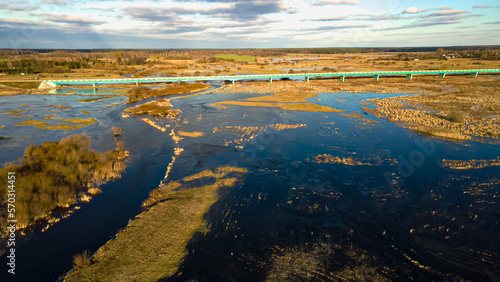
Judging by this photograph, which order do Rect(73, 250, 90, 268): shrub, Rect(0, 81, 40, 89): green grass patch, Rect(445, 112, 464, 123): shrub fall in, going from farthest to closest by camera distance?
Rect(0, 81, 40, 89): green grass patch
Rect(445, 112, 464, 123): shrub
Rect(73, 250, 90, 268): shrub

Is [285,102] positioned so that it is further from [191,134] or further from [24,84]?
[24,84]

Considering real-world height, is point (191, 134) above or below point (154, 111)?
below

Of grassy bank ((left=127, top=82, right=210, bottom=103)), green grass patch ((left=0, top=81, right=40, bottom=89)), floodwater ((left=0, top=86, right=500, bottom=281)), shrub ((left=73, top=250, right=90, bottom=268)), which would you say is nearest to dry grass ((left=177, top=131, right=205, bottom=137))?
floodwater ((left=0, top=86, right=500, bottom=281))

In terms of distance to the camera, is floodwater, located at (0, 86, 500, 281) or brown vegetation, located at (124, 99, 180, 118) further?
brown vegetation, located at (124, 99, 180, 118)

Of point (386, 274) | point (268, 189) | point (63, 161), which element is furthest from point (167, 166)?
point (386, 274)

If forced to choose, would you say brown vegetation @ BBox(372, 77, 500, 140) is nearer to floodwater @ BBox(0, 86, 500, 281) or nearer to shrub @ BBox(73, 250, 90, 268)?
floodwater @ BBox(0, 86, 500, 281)

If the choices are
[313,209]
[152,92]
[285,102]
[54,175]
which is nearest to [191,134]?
[54,175]

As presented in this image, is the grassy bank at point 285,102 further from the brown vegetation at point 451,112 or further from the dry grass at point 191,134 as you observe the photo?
the dry grass at point 191,134
